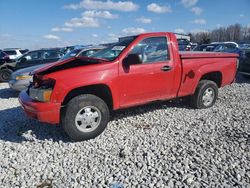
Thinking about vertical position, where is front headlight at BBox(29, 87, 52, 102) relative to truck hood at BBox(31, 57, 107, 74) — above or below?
below

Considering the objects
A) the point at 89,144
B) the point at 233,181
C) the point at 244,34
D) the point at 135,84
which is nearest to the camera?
the point at 233,181

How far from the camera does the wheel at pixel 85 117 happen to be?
13.9 ft

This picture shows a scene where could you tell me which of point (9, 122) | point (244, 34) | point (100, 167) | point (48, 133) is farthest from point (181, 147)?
point (244, 34)

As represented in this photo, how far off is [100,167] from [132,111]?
8.25 feet

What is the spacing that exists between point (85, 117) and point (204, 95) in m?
3.05

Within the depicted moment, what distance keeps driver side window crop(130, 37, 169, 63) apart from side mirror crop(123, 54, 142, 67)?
0.19 m

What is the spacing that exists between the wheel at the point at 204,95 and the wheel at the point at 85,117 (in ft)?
7.86

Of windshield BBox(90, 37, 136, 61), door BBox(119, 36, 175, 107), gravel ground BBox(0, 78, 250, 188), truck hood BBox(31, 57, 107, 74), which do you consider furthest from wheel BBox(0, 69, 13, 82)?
door BBox(119, 36, 175, 107)

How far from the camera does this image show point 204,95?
19.5 ft

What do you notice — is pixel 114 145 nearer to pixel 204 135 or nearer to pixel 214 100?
pixel 204 135

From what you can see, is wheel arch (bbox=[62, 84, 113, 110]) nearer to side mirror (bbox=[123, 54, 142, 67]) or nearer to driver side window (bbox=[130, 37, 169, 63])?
side mirror (bbox=[123, 54, 142, 67])

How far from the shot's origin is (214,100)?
617 cm

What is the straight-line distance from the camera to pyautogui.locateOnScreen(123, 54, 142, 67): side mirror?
448 centimetres

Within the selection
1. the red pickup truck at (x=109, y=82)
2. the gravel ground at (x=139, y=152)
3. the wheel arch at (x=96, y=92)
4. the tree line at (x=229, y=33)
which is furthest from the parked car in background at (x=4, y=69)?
the tree line at (x=229, y=33)
